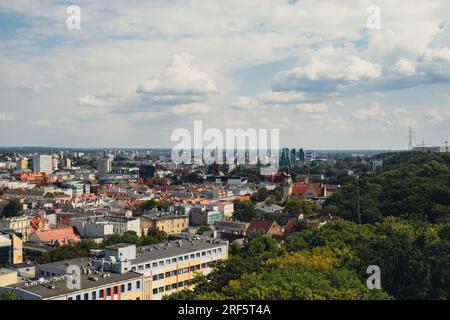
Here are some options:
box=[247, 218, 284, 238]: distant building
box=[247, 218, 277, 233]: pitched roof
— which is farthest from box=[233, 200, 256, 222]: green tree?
box=[247, 218, 284, 238]: distant building

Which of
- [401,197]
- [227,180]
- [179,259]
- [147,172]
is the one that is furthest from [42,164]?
[179,259]

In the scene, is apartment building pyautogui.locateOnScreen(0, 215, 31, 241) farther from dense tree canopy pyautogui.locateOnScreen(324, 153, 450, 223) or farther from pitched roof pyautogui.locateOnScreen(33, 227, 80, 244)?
dense tree canopy pyautogui.locateOnScreen(324, 153, 450, 223)

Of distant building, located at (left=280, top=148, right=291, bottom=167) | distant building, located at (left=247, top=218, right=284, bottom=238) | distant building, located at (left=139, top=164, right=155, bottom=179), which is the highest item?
distant building, located at (left=280, top=148, right=291, bottom=167)

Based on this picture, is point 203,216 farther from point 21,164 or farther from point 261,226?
point 21,164

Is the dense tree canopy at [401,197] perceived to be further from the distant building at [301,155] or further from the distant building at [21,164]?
the distant building at [21,164]

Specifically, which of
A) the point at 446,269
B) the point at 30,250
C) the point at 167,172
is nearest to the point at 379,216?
the point at 446,269

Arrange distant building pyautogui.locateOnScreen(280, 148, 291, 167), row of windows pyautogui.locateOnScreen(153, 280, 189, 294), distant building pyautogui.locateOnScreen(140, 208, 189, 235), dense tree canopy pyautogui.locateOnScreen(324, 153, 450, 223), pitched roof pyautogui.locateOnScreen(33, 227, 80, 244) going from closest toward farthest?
row of windows pyautogui.locateOnScreen(153, 280, 189, 294) → dense tree canopy pyautogui.locateOnScreen(324, 153, 450, 223) → pitched roof pyautogui.locateOnScreen(33, 227, 80, 244) → distant building pyautogui.locateOnScreen(140, 208, 189, 235) → distant building pyautogui.locateOnScreen(280, 148, 291, 167)

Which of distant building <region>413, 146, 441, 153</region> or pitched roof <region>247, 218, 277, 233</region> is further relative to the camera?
distant building <region>413, 146, 441, 153</region>
